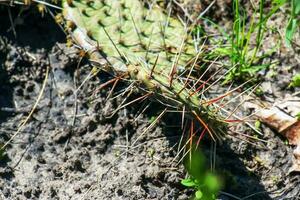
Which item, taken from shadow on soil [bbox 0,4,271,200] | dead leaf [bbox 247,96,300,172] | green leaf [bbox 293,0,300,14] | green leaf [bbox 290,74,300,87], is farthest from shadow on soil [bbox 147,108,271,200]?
green leaf [bbox 293,0,300,14]

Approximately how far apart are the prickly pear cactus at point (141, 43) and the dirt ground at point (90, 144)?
10.9 inches

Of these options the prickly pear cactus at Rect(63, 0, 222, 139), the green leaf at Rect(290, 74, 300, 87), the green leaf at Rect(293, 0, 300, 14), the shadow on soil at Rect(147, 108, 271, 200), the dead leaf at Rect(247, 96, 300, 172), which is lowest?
the shadow on soil at Rect(147, 108, 271, 200)

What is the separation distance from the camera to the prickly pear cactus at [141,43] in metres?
1.94

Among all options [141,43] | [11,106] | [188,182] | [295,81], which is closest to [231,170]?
[188,182]

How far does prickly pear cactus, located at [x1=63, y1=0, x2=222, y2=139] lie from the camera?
194 cm

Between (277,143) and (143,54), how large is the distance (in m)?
0.81

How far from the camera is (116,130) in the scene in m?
2.38

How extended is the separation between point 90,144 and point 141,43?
583 millimetres

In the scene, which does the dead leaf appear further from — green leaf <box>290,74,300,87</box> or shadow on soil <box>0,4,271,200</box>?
shadow on soil <box>0,4,271,200</box>

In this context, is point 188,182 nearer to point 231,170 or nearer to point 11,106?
point 231,170

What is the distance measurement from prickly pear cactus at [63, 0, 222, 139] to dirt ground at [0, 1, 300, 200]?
0.28 m

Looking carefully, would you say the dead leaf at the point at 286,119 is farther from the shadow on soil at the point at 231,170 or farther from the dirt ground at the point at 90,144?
the shadow on soil at the point at 231,170

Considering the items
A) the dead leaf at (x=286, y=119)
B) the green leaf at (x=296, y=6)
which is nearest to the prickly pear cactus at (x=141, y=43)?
the dead leaf at (x=286, y=119)

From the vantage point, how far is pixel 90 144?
2367 mm
